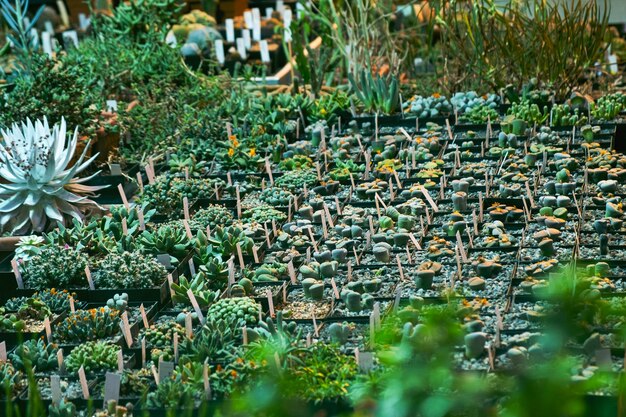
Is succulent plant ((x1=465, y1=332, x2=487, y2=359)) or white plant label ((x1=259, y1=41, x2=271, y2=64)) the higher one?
white plant label ((x1=259, y1=41, x2=271, y2=64))

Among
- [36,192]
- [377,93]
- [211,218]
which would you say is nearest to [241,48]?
[377,93]

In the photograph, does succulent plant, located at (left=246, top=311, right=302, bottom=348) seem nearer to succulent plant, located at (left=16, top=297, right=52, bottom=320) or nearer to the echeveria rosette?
succulent plant, located at (left=16, top=297, right=52, bottom=320)

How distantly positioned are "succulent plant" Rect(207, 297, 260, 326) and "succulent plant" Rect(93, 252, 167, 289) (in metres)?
0.47

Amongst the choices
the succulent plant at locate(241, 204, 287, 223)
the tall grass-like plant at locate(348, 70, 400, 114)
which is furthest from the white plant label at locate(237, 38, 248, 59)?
the succulent plant at locate(241, 204, 287, 223)

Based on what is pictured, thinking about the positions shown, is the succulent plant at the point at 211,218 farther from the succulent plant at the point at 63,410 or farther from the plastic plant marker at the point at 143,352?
the succulent plant at the point at 63,410

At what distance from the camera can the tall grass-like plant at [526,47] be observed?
6641 mm

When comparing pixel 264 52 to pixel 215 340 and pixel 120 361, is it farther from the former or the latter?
pixel 120 361

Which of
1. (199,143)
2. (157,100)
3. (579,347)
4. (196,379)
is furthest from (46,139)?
(579,347)

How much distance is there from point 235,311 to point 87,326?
0.55 metres

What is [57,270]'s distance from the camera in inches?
163

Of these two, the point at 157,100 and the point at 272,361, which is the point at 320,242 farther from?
the point at 157,100

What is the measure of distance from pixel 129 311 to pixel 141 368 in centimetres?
57

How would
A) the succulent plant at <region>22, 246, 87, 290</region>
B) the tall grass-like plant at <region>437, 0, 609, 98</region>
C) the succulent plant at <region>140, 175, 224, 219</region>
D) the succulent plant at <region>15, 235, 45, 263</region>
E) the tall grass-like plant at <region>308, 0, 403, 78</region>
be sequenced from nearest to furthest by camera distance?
the succulent plant at <region>22, 246, 87, 290</region>, the succulent plant at <region>15, 235, 45, 263</region>, the succulent plant at <region>140, 175, 224, 219</region>, the tall grass-like plant at <region>437, 0, 609, 98</region>, the tall grass-like plant at <region>308, 0, 403, 78</region>

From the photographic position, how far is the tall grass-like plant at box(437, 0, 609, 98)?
6.64 m
